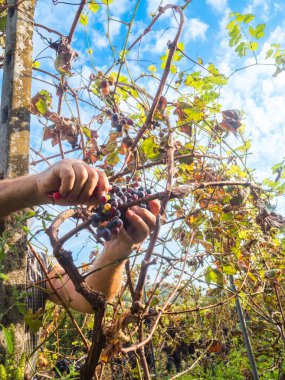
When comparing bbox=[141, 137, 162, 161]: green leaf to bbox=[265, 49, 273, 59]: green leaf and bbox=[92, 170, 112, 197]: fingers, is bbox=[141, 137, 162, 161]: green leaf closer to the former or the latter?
bbox=[92, 170, 112, 197]: fingers

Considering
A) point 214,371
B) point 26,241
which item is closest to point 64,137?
point 26,241

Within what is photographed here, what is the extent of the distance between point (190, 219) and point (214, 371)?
22.0ft

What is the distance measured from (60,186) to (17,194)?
0.28 m

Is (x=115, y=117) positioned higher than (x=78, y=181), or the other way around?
(x=115, y=117)

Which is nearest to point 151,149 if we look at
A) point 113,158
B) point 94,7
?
point 113,158

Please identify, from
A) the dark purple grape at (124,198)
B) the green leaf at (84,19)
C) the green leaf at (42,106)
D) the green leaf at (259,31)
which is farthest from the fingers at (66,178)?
the green leaf at (259,31)

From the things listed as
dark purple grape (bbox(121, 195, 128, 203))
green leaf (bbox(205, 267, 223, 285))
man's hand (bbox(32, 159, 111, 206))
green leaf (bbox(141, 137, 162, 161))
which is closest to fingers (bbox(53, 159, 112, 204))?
man's hand (bbox(32, 159, 111, 206))

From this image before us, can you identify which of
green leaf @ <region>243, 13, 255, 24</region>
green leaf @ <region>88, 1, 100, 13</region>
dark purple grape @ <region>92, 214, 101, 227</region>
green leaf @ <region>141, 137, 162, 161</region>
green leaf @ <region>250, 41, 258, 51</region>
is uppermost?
green leaf @ <region>88, 1, 100, 13</region>

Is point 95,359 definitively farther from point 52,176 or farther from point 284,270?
point 284,270

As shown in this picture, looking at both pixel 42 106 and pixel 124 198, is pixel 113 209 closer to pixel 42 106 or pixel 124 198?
pixel 124 198

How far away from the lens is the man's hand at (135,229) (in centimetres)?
143

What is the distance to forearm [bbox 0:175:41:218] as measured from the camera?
1.32 meters

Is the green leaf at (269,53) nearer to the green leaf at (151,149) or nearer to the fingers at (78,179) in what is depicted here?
the green leaf at (151,149)

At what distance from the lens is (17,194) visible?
1.36m
